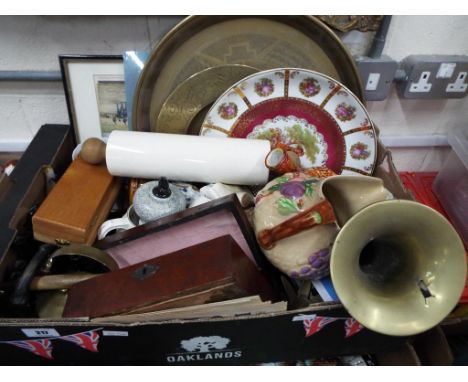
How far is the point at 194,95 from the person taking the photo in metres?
0.95

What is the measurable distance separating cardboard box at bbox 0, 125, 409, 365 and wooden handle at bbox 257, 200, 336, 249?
144 mm

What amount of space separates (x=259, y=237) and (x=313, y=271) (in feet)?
0.40

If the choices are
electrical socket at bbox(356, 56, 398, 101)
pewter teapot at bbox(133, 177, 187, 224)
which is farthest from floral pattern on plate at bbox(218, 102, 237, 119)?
electrical socket at bbox(356, 56, 398, 101)

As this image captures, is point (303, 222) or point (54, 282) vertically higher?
point (303, 222)

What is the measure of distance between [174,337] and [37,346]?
10.8 inches

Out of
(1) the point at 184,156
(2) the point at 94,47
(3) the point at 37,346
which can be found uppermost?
(2) the point at 94,47

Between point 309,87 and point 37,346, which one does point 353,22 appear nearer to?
point 309,87

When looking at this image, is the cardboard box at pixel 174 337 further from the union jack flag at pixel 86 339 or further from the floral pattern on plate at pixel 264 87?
the floral pattern on plate at pixel 264 87

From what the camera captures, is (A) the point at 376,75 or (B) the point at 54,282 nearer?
(B) the point at 54,282

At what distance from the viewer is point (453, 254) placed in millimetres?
667

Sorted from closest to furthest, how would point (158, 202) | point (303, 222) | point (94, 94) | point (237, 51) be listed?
point (303, 222), point (158, 202), point (237, 51), point (94, 94)

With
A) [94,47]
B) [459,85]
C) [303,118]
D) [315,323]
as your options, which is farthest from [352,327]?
[94,47]
